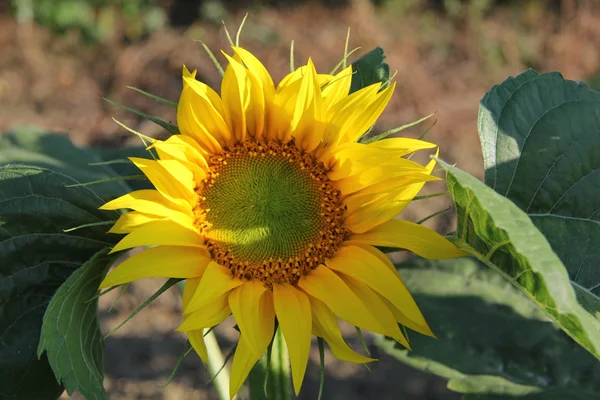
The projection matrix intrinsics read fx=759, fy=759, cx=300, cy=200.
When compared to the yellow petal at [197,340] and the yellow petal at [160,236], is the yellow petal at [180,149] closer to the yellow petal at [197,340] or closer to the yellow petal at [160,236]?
the yellow petal at [160,236]

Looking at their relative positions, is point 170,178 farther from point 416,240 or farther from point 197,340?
point 416,240

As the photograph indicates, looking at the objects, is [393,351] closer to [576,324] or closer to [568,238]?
[568,238]

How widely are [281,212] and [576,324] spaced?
1.56 feet

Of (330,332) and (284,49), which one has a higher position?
(330,332)

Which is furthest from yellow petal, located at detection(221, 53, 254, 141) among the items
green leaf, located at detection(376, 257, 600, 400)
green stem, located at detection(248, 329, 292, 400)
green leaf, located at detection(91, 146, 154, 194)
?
green leaf, located at detection(376, 257, 600, 400)

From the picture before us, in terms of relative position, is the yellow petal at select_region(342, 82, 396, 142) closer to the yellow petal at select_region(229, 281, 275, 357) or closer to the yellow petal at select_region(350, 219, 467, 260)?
the yellow petal at select_region(350, 219, 467, 260)

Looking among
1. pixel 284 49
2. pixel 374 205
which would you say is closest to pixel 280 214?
pixel 374 205

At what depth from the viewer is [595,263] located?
1083 millimetres

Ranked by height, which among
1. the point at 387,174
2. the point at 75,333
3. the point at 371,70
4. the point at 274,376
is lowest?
the point at 274,376

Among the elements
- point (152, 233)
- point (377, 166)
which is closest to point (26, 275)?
point (152, 233)

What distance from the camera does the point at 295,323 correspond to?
1.00 meters

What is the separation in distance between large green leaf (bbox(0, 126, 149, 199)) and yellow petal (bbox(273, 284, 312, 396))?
52cm

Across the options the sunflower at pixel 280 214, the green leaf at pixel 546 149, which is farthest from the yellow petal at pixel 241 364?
the green leaf at pixel 546 149

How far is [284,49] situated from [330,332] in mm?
2814
